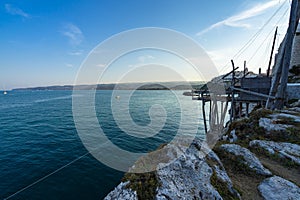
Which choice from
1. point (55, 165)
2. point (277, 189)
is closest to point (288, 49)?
point (277, 189)

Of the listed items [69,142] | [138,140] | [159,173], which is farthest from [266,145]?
[69,142]

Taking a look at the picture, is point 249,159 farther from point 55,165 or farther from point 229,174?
point 55,165

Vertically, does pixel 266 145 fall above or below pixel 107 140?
above

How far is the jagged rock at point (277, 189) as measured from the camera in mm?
3219

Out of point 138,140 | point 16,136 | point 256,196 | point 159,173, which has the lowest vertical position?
point 138,140

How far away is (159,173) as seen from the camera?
307 centimetres

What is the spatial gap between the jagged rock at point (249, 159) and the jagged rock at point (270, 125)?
10.1 feet

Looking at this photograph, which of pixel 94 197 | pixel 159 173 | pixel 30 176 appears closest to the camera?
pixel 159 173

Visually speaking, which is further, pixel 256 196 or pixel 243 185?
pixel 243 185

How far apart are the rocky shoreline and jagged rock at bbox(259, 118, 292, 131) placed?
0.40 feet

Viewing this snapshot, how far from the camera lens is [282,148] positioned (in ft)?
18.0

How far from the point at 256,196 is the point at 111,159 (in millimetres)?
10611

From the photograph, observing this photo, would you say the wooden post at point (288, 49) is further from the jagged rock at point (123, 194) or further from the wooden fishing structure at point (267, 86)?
the jagged rock at point (123, 194)

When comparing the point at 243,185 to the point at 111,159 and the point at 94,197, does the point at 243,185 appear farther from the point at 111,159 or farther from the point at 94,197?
the point at 111,159
